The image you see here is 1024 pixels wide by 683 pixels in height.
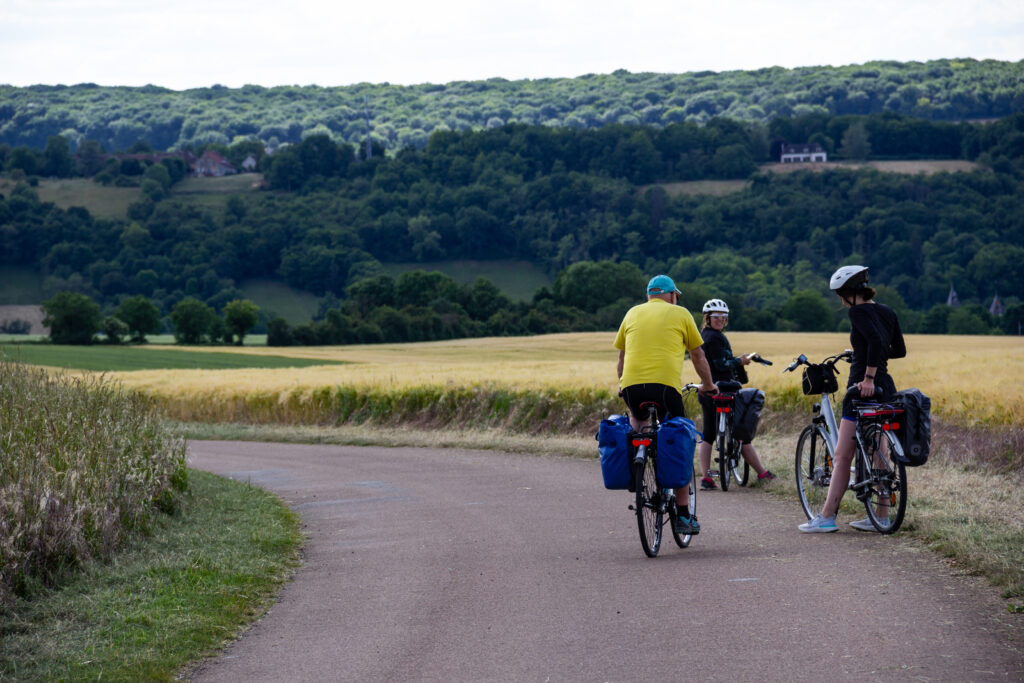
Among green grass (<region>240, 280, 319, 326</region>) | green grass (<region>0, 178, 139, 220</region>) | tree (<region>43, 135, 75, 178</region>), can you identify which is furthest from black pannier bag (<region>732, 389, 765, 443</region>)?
tree (<region>43, 135, 75, 178</region>)

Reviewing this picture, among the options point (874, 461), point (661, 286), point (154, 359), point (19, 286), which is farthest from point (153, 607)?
point (19, 286)

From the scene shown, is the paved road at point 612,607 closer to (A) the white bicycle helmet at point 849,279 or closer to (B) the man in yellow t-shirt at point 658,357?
(B) the man in yellow t-shirt at point 658,357

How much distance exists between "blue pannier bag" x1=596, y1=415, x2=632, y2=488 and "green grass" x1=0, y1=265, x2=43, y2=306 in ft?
408

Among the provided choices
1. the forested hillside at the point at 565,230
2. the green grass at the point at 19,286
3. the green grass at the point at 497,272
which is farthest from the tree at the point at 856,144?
the green grass at the point at 19,286

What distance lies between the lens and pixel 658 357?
8.82m

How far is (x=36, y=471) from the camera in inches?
363

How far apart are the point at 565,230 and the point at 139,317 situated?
2259 inches

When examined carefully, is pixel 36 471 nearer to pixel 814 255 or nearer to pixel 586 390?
pixel 586 390

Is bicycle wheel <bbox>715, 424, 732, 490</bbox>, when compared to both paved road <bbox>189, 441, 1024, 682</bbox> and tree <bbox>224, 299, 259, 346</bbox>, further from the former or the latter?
tree <bbox>224, 299, 259, 346</bbox>

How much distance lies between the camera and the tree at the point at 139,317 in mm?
79806

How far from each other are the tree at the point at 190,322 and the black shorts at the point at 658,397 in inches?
2912

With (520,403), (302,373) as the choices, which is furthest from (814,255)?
(520,403)

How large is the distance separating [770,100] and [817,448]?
183 metres

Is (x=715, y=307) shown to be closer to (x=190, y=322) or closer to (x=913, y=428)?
(x=913, y=428)
